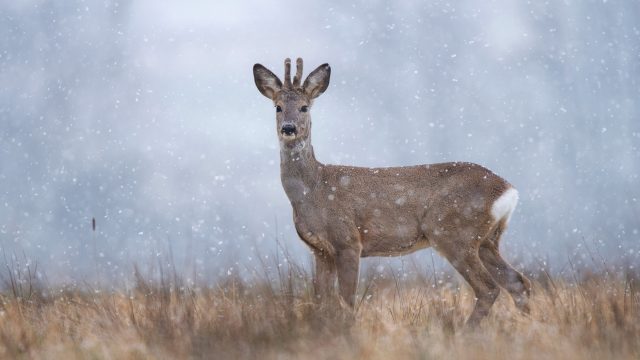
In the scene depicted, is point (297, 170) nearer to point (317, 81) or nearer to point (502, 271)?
point (317, 81)

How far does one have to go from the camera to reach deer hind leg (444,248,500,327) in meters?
7.26

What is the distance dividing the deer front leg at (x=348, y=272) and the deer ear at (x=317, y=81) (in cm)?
167

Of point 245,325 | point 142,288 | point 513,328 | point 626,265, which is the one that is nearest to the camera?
point 245,325

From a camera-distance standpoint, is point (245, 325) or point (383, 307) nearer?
point (245, 325)

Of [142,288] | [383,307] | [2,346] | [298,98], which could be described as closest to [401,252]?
[383,307]

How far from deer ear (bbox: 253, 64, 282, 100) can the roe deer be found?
0.48 feet

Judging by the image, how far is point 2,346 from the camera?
5.72 metres

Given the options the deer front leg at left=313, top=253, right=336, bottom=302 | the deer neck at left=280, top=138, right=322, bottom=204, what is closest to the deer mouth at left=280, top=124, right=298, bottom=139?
the deer neck at left=280, top=138, right=322, bottom=204

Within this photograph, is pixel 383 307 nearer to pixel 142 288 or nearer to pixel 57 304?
pixel 142 288

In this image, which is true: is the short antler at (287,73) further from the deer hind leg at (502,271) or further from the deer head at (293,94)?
the deer hind leg at (502,271)

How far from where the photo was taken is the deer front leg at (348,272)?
698 cm

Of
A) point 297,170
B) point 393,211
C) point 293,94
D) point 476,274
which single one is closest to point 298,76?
point 293,94

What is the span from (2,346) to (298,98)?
341 cm

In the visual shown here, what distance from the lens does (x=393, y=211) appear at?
7527mm
